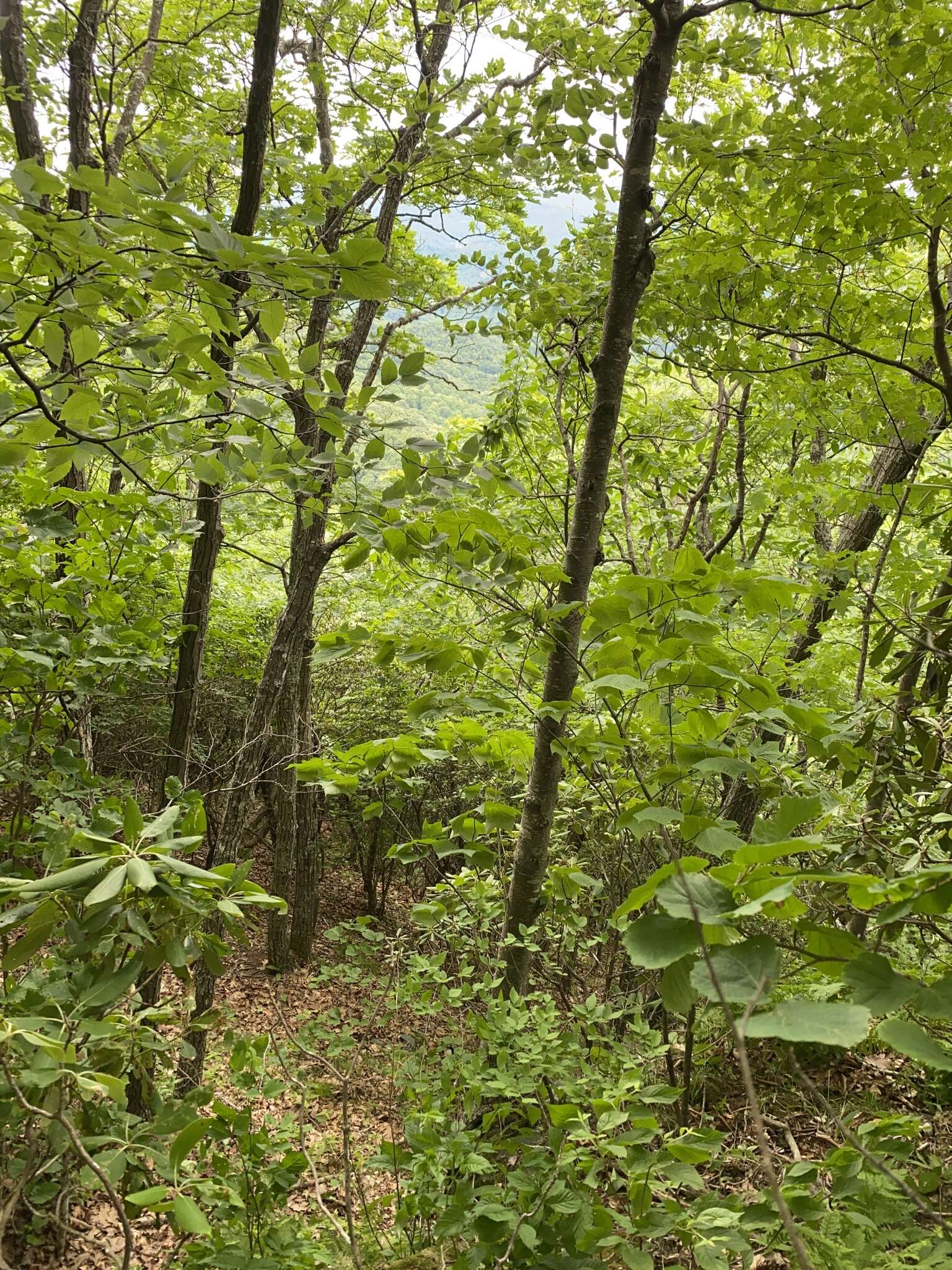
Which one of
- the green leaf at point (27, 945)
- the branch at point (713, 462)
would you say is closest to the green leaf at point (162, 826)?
the green leaf at point (27, 945)

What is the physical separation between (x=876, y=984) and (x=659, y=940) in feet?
0.70

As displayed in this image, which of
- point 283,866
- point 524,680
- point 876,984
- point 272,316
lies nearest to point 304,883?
point 283,866

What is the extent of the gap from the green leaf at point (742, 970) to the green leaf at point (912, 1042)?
4.0 inches

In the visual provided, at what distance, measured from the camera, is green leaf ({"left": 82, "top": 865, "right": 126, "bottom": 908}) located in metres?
0.95

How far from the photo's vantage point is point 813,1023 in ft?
2.08

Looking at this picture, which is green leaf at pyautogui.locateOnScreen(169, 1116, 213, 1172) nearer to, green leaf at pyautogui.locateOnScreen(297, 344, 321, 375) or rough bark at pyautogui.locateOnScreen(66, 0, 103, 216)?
green leaf at pyautogui.locateOnScreen(297, 344, 321, 375)

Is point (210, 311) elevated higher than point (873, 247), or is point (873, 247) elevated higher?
point (873, 247)

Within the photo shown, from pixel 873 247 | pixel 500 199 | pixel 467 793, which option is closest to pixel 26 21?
pixel 500 199

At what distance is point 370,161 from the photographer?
522cm

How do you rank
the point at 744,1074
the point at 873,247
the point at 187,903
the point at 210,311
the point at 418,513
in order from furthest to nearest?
the point at 873,247, the point at 418,513, the point at 210,311, the point at 187,903, the point at 744,1074

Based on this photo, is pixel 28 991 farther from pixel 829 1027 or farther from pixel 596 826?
pixel 596 826

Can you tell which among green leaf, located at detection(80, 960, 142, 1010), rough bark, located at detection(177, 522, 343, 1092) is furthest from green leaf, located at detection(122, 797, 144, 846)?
rough bark, located at detection(177, 522, 343, 1092)

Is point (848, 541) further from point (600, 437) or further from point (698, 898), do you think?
point (698, 898)

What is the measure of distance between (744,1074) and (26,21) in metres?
6.67
